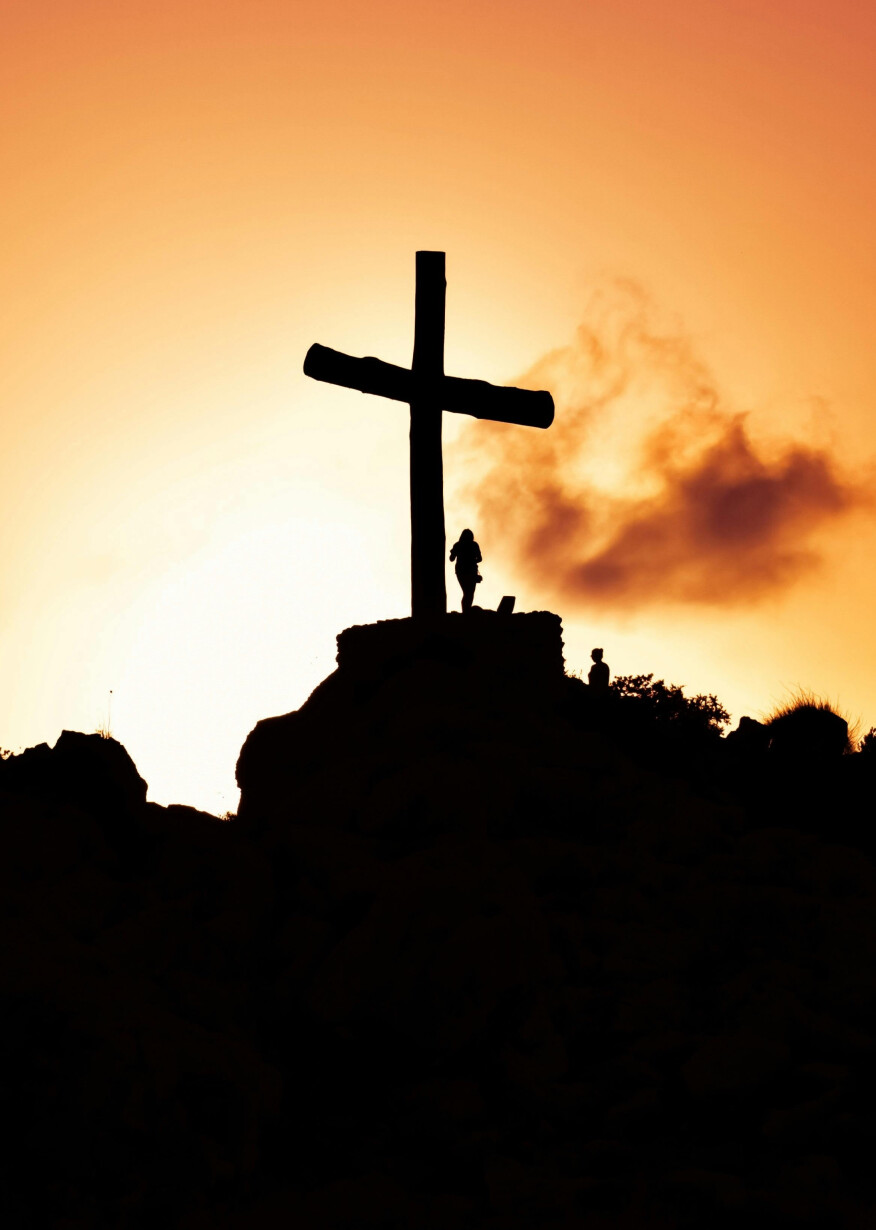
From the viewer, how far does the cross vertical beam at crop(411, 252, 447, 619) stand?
13.6 meters

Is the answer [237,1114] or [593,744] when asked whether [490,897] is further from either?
[593,744]

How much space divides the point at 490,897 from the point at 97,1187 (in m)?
3.41

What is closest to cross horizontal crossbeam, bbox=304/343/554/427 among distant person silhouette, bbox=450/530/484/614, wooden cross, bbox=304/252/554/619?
wooden cross, bbox=304/252/554/619

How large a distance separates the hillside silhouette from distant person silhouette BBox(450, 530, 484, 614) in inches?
138

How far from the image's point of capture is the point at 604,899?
941cm

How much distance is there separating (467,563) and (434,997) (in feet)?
25.8

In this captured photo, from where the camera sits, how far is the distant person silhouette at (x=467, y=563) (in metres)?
15.2

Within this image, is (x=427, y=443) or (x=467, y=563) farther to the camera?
(x=467, y=563)

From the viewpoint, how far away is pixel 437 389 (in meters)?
13.8

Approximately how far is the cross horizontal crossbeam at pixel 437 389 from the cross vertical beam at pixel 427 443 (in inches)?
1.8

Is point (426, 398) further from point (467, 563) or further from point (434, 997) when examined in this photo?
point (434, 997)

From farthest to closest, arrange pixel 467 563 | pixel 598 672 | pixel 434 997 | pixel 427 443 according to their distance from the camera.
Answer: pixel 598 672 → pixel 467 563 → pixel 427 443 → pixel 434 997

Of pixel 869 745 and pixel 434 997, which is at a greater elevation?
pixel 869 745

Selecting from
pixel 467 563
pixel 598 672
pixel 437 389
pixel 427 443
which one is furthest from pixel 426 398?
pixel 598 672
